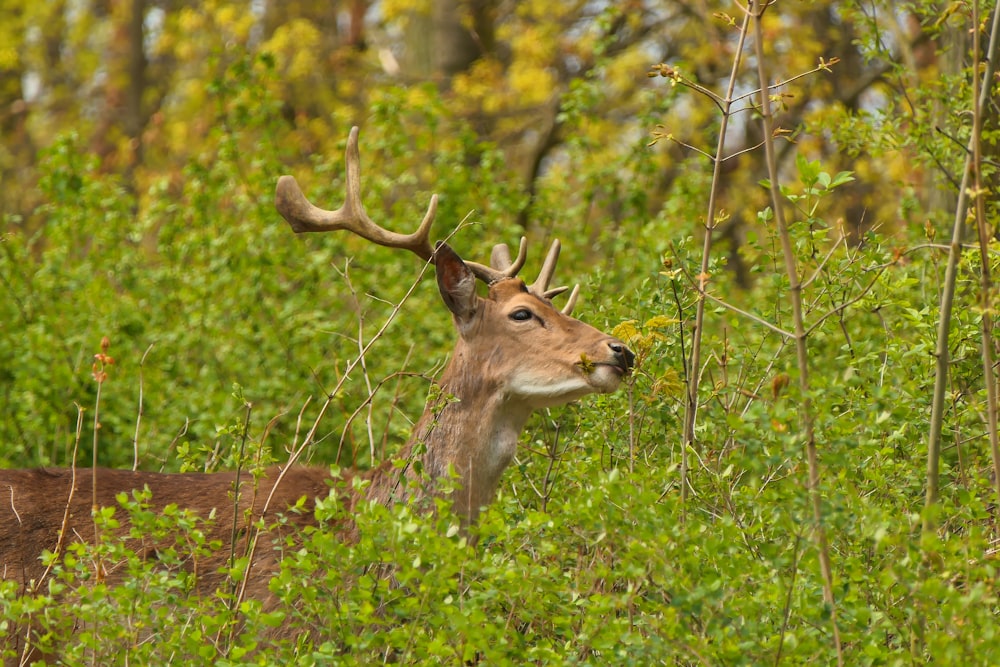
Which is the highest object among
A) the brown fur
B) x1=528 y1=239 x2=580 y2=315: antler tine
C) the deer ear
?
the deer ear

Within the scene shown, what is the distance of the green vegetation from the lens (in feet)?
13.9

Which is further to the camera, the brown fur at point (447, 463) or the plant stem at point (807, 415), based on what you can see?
the brown fur at point (447, 463)

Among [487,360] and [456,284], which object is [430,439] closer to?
[487,360]

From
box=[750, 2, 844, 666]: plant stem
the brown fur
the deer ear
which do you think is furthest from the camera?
the deer ear

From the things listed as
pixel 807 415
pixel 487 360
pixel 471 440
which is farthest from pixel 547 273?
pixel 807 415

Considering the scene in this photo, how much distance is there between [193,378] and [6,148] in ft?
54.6

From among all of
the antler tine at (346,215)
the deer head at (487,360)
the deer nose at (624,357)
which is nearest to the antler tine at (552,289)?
the deer head at (487,360)

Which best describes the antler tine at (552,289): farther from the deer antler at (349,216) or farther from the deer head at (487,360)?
the deer antler at (349,216)

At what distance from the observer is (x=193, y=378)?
30.8 feet

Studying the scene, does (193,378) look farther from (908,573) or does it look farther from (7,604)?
(908,573)

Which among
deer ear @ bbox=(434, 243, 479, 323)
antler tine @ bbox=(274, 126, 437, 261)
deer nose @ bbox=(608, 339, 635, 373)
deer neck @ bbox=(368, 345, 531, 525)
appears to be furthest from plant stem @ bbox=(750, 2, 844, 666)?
antler tine @ bbox=(274, 126, 437, 261)

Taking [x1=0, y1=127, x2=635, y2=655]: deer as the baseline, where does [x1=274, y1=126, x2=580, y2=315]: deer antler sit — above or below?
above

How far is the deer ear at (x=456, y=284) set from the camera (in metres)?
6.42

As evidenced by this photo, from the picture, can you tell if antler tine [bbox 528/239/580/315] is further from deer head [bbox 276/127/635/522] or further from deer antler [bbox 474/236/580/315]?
deer head [bbox 276/127/635/522]
